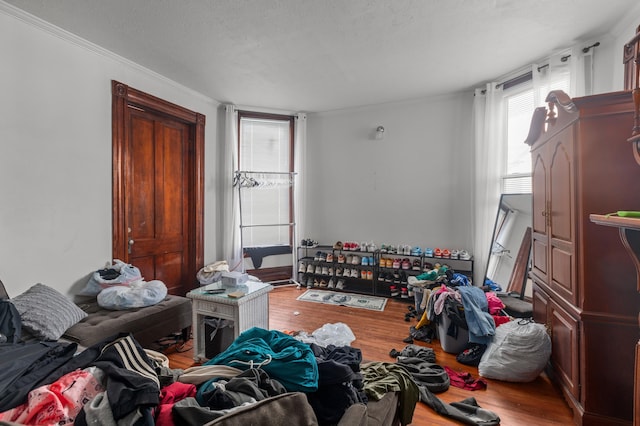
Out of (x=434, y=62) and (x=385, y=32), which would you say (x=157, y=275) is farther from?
(x=434, y=62)

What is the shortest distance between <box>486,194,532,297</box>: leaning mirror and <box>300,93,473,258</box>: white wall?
1.36 feet

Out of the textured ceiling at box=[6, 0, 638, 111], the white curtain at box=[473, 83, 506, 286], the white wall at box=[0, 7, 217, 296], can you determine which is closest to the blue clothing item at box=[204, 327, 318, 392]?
the white wall at box=[0, 7, 217, 296]

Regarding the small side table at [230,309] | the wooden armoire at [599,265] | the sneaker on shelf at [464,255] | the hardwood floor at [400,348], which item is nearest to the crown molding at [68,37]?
the small side table at [230,309]

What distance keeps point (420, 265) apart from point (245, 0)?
3536 millimetres

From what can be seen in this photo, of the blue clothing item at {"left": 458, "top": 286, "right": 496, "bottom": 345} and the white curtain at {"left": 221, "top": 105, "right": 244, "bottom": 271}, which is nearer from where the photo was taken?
the blue clothing item at {"left": 458, "top": 286, "right": 496, "bottom": 345}

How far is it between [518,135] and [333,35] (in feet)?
8.29

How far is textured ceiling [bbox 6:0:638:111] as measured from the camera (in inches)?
85.0

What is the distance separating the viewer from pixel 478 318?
2.34 m

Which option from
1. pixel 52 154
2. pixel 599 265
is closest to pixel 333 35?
pixel 599 265

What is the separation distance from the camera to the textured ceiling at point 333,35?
2.16m

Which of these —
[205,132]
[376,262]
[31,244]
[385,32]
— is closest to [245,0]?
[385,32]

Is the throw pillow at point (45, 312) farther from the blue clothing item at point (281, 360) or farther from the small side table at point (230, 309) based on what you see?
the blue clothing item at point (281, 360)

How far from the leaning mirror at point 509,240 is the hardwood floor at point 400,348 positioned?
1.17m

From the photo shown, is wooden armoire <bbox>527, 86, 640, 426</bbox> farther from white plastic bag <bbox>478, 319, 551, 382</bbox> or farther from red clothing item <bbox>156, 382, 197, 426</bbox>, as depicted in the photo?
red clothing item <bbox>156, 382, 197, 426</bbox>
